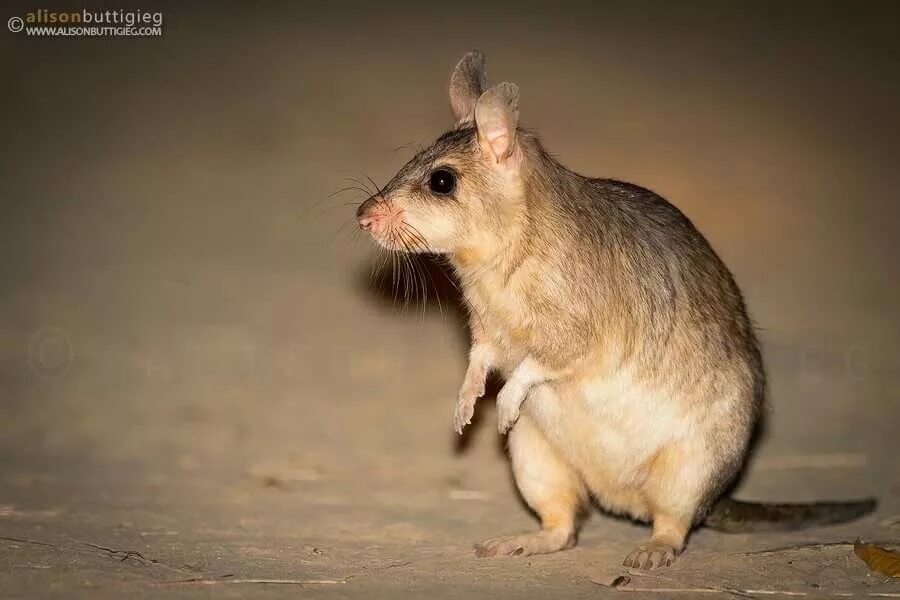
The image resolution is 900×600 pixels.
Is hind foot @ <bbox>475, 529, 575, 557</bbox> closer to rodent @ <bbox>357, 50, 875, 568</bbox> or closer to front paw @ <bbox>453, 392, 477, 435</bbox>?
rodent @ <bbox>357, 50, 875, 568</bbox>

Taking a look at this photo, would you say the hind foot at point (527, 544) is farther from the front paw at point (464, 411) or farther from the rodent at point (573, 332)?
the front paw at point (464, 411)

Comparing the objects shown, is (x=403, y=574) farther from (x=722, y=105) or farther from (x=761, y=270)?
(x=722, y=105)

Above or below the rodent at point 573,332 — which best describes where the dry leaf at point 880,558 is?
below

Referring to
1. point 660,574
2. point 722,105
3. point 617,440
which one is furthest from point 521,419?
point 722,105

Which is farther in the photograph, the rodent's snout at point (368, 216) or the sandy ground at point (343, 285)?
the sandy ground at point (343, 285)

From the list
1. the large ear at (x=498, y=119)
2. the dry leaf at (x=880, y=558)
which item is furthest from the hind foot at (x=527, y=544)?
the large ear at (x=498, y=119)
